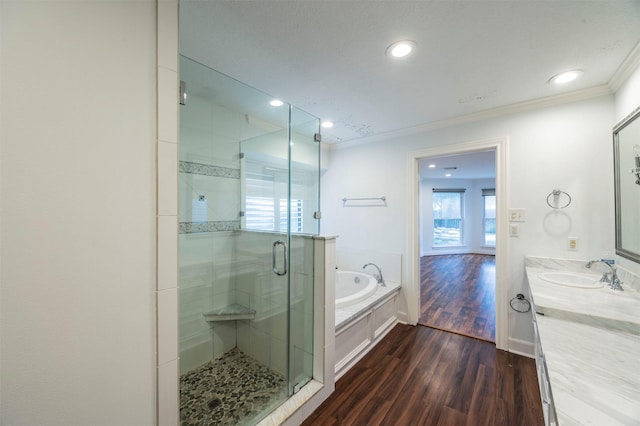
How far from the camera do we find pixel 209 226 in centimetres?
220

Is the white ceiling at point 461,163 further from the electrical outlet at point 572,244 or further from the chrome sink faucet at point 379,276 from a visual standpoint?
the electrical outlet at point 572,244

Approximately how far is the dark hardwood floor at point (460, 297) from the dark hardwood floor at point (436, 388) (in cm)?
42

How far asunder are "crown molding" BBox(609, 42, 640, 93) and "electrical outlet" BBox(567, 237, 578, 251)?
1.24m

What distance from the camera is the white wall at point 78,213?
2.15 feet

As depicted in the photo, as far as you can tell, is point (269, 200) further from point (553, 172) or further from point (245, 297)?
point (553, 172)

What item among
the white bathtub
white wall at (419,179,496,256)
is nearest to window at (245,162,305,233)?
the white bathtub

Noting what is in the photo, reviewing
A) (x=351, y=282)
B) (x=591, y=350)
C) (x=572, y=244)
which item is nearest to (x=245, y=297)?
(x=351, y=282)

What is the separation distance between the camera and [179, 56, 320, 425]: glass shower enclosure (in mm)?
1854

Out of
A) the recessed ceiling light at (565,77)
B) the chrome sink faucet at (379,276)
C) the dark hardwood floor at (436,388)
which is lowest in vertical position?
the dark hardwood floor at (436,388)

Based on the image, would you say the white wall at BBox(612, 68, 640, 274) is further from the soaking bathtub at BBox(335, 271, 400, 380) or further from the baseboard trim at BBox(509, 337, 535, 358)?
the soaking bathtub at BBox(335, 271, 400, 380)

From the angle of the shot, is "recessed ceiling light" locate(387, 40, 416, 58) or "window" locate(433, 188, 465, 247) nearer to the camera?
"recessed ceiling light" locate(387, 40, 416, 58)

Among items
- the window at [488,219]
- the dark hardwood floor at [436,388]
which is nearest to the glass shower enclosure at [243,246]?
the dark hardwood floor at [436,388]

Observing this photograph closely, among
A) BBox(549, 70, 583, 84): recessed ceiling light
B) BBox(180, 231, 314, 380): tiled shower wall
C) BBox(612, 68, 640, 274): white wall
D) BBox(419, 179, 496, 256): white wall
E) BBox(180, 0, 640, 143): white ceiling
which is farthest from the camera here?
BBox(419, 179, 496, 256): white wall

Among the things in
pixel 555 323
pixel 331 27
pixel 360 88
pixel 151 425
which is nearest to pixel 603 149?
pixel 555 323
